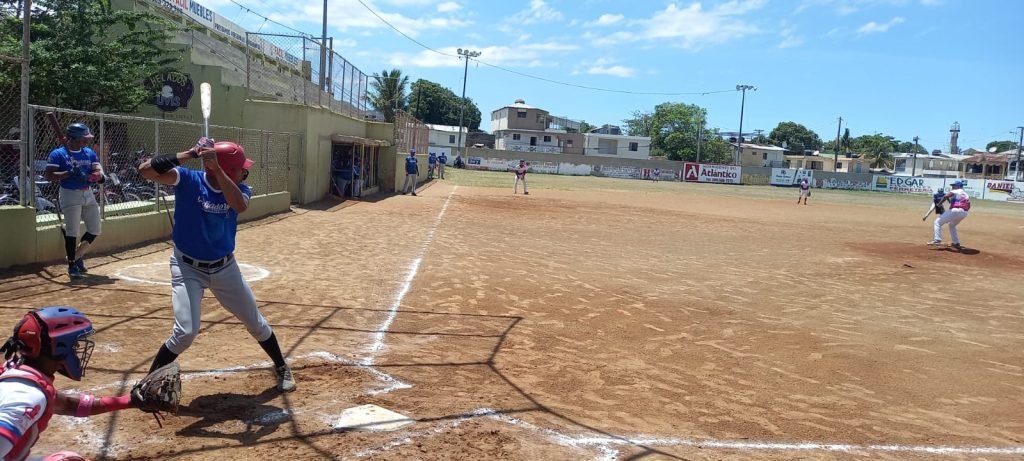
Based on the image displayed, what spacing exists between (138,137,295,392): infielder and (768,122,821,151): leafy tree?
153137 millimetres

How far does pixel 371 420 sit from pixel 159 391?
137 centimetres

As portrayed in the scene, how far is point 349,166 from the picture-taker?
24.8m

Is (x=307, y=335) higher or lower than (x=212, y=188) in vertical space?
lower

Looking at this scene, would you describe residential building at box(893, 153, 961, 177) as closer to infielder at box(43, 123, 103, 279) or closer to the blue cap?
infielder at box(43, 123, 103, 279)

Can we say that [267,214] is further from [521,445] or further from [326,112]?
[521,445]

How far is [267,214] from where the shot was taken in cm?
1683

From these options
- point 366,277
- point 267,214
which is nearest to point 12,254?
point 366,277

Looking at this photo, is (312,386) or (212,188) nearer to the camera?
(212,188)

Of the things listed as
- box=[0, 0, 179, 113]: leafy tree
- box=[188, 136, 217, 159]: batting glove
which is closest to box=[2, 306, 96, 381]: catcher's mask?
box=[188, 136, 217, 159]: batting glove

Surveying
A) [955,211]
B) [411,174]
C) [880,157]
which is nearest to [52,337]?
[955,211]

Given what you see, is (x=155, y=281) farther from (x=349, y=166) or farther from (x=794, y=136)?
(x=794, y=136)

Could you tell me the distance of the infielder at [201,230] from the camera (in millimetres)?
4250

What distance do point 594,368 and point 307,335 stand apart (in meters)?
2.77

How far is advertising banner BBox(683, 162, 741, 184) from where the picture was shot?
2670 inches
